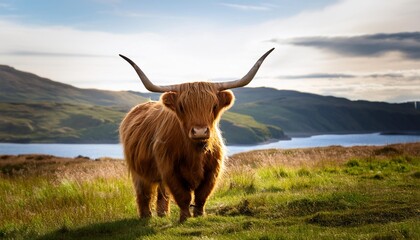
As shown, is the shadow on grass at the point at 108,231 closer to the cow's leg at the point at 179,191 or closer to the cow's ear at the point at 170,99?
the cow's leg at the point at 179,191

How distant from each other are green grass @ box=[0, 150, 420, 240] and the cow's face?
5.20ft

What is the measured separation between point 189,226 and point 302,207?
8.42 ft

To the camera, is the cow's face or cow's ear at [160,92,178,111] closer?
the cow's face

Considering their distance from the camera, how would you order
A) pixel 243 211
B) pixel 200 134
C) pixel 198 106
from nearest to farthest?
pixel 200 134 → pixel 198 106 → pixel 243 211

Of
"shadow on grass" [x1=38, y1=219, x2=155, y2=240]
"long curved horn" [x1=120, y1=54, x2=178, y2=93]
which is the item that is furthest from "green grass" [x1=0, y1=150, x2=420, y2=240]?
"long curved horn" [x1=120, y1=54, x2=178, y2=93]

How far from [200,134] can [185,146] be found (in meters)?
0.96

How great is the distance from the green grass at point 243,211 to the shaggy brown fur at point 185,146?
2.00 ft

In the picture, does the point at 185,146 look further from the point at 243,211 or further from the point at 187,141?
the point at 243,211

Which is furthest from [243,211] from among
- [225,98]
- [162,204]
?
[225,98]

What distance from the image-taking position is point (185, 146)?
27.2 feet

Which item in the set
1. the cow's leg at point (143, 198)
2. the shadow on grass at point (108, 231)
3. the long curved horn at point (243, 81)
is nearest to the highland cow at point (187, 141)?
Result: the long curved horn at point (243, 81)

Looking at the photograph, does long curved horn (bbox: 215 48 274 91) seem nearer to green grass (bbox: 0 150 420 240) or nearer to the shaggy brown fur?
the shaggy brown fur

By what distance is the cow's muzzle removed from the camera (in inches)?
291

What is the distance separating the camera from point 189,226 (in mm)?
8219
